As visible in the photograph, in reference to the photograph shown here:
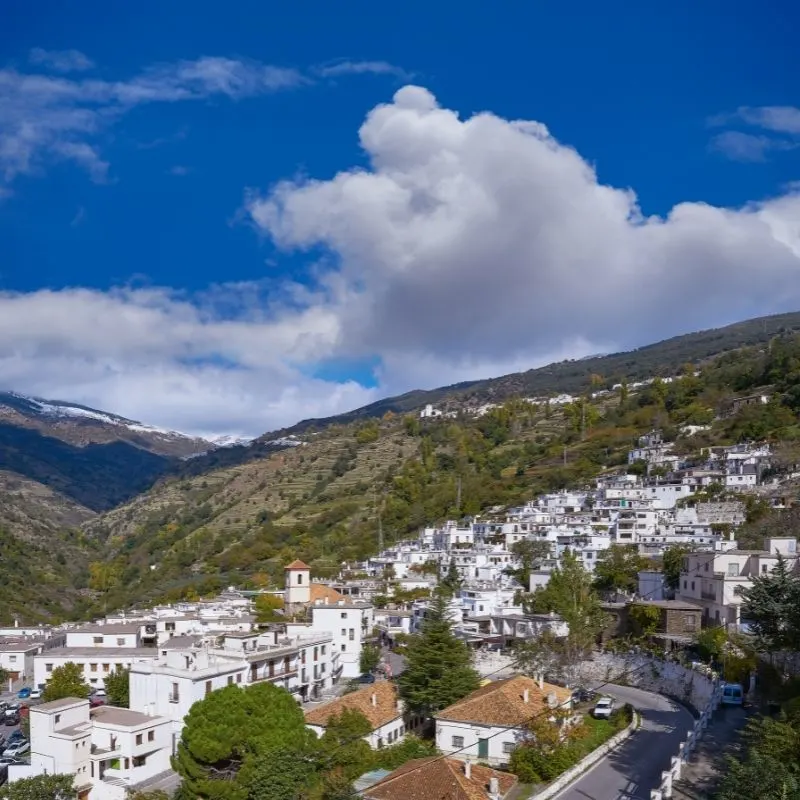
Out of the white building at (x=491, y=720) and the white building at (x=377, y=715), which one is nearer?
the white building at (x=491, y=720)

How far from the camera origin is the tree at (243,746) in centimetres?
2356

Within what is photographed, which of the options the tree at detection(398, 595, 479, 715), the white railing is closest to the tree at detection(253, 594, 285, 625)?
the tree at detection(398, 595, 479, 715)

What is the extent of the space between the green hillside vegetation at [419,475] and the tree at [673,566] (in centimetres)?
2312

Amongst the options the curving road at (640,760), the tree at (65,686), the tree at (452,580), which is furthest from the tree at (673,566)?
the tree at (65,686)

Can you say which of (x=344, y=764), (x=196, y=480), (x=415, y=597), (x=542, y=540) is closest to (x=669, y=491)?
(x=542, y=540)

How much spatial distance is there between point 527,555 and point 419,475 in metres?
41.3

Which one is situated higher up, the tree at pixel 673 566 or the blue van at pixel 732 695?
the tree at pixel 673 566

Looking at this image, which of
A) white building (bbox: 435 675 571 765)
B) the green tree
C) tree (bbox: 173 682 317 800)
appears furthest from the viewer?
white building (bbox: 435 675 571 765)

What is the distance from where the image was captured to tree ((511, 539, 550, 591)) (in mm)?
54875

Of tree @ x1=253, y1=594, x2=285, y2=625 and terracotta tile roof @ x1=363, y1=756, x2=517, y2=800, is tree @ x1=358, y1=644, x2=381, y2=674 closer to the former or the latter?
tree @ x1=253, y1=594, x2=285, y2=625

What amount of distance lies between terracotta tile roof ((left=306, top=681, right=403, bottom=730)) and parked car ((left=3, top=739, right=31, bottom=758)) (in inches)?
394

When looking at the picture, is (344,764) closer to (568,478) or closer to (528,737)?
(528,737)

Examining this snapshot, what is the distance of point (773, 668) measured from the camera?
25516mm

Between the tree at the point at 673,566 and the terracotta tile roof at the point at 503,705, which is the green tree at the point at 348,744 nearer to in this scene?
the terracotta tile roof at the point at 503,705
